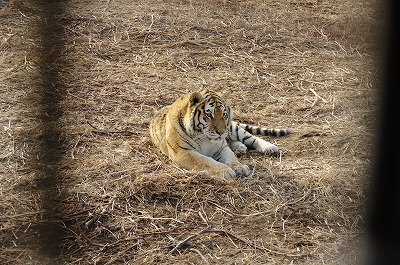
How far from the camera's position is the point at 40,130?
3477 millimetres

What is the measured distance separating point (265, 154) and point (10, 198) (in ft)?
4.59

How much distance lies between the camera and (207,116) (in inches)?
126

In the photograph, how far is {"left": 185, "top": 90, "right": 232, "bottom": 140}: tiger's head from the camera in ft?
10.5

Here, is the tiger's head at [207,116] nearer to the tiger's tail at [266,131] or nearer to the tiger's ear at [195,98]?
the tiger's ear at [195,98]

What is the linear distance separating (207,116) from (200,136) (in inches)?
5.0

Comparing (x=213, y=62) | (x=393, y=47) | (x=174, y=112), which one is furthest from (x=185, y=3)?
(x=393, y=47)

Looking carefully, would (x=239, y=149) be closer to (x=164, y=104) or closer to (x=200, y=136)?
(x=200, y=136)

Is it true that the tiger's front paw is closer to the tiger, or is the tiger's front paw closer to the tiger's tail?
the tiger

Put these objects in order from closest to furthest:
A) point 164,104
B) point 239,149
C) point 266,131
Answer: point 239,149, point 266,131, point 164,104

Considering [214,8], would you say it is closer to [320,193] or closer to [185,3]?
[185,3]

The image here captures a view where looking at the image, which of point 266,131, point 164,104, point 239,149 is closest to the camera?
point 239,149

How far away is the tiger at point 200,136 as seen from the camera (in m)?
3.13

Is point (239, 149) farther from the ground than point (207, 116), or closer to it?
closer to it

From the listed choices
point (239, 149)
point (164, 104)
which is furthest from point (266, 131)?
point (164, 104)
